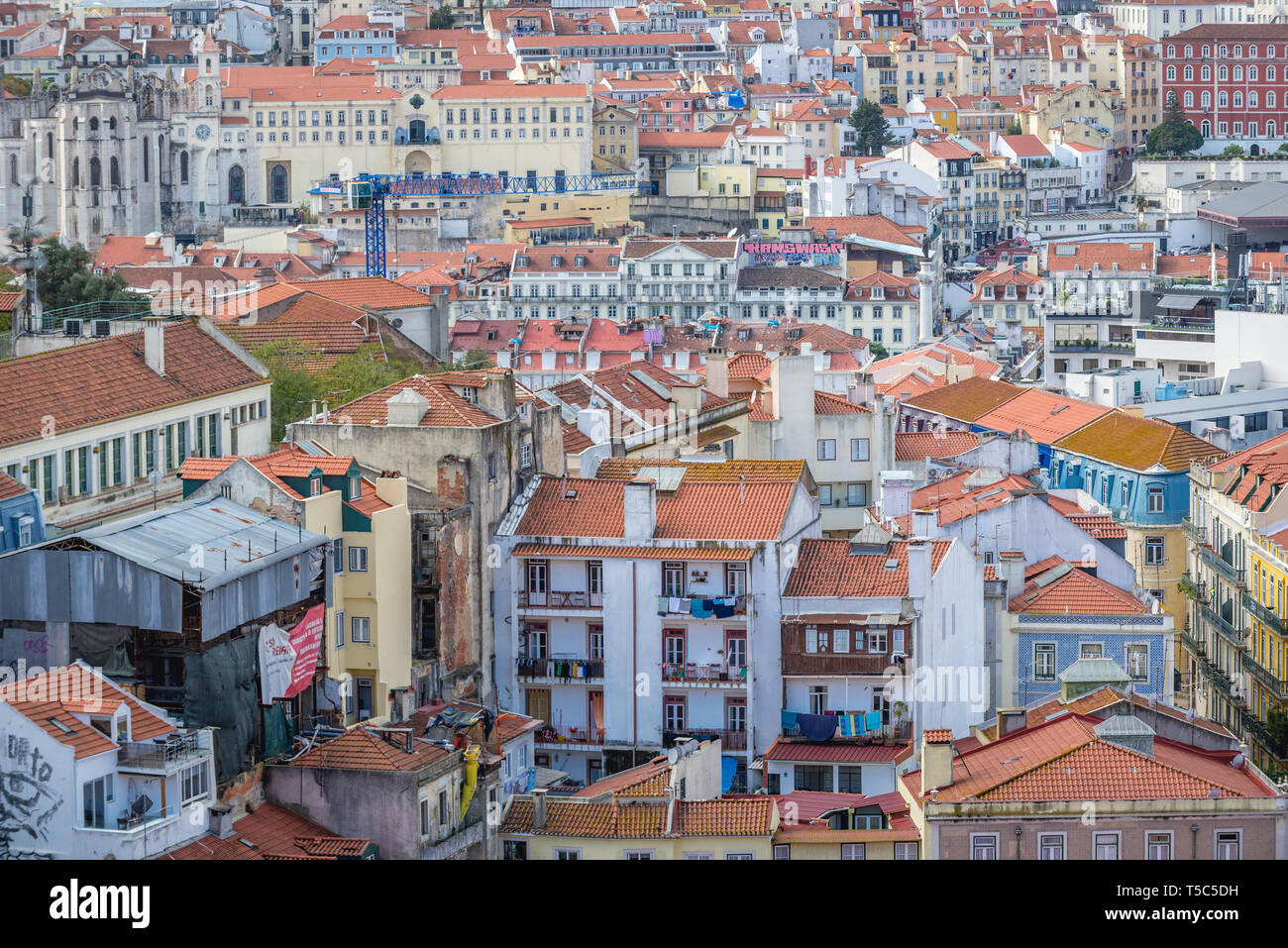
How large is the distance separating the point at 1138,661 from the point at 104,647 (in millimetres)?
10395

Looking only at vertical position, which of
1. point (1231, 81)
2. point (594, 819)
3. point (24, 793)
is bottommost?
point (594, 819)

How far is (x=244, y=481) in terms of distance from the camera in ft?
65.9

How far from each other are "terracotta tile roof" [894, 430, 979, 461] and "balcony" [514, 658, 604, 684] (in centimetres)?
982

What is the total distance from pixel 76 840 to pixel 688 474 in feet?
34.8

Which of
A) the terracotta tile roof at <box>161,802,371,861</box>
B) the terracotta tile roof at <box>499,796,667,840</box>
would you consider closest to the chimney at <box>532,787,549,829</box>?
the terracotta tile roof at <box>499,796,667,840</box>

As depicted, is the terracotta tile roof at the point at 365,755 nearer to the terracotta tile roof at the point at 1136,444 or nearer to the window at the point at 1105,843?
the window at the point at 1105,843

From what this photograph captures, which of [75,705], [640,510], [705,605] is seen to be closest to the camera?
[75,705]

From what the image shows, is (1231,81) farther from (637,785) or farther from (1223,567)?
(637,785)

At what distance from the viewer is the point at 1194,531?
30031 millimetres

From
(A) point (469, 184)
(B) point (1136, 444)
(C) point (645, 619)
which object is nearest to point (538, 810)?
(C) point (645, 619)

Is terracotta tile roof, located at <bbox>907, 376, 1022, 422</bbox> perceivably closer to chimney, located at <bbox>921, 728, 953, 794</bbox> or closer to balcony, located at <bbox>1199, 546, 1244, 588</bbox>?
balcony, located at <bbox>1199, 546, 1244, 588</bbox>

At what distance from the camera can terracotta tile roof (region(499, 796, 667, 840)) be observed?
16766mm
